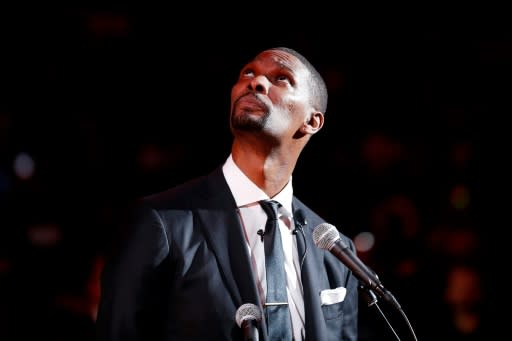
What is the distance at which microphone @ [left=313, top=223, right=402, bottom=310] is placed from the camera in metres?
1.42

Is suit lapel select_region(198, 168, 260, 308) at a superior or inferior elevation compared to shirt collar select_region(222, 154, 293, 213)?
inferior

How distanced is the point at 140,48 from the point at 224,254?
6.53 feet

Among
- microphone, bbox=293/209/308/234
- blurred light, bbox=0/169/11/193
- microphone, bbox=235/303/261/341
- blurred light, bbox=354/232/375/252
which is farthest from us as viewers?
blurred light, bbox=354/232/375/252

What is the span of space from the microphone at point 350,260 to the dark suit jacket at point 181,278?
0.68 ft

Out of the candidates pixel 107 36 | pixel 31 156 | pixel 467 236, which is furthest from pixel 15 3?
pixel 467 236

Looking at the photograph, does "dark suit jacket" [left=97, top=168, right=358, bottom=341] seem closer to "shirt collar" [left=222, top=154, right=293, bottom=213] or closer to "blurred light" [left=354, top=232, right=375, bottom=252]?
"shirt collar" [left=222, top=154, right=293, bottom=213]

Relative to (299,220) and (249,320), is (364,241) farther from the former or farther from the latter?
(249,320)

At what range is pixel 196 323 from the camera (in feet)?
4.82

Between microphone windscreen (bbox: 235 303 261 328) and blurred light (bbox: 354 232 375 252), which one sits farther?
blurred light (bbox: 354 232 375 252)

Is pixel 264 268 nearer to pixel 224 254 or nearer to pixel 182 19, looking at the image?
pixel 224 254

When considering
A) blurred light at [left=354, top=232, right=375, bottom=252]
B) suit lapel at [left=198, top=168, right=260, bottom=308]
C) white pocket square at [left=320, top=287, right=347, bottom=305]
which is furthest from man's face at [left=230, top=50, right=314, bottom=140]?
blurred light at [left=354, top=232, right=375, bottom=252]

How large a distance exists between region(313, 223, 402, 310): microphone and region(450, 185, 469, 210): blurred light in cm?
191

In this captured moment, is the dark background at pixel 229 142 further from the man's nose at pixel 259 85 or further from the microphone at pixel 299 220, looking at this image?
the man's nose at pixel 259 85

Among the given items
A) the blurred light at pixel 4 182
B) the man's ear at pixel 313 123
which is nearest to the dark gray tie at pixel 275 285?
the man's ear at pixel 313 123
